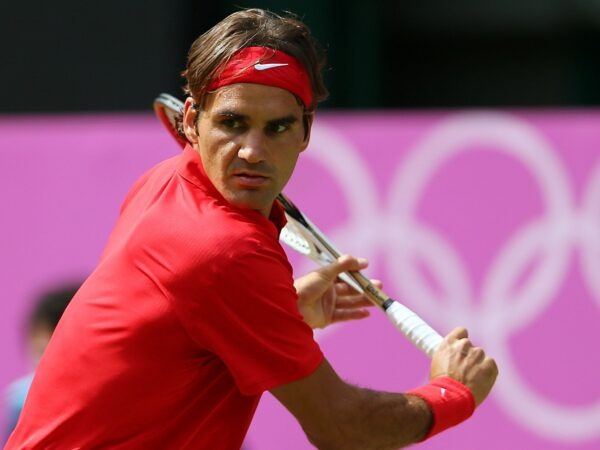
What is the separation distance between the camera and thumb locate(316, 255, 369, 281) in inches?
171

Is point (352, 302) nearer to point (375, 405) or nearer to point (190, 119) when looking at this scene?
point (375, 405)

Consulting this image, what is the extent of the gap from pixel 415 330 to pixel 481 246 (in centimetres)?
316

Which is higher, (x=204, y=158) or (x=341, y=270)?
(x=204, y=158)

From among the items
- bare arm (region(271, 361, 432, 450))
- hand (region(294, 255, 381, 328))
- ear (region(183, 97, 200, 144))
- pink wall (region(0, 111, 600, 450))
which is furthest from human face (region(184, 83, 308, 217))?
pink wall (region(0, 111, 600, 450))

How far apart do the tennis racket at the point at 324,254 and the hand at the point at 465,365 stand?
0.27ft

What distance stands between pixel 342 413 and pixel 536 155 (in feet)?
12.8

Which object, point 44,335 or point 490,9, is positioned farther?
point 490,9

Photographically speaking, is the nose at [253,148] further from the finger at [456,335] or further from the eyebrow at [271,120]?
the finger at [456,335]

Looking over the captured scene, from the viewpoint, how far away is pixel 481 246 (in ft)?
23.7

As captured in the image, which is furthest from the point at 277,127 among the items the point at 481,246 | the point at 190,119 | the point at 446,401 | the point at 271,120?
the point at 481,246

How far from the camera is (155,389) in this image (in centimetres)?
356

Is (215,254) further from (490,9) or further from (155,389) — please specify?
(490,9)

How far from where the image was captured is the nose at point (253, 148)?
3604 mm

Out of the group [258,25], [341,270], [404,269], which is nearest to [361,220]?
[404,269]
